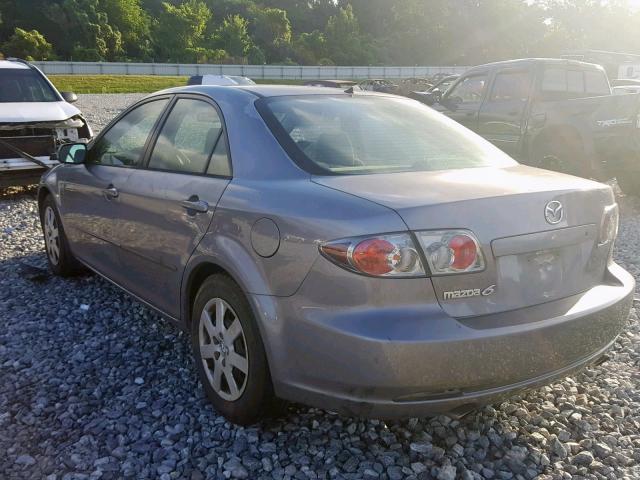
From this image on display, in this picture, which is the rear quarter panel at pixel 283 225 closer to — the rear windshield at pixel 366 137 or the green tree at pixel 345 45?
the rear windshield at pixel 366 137

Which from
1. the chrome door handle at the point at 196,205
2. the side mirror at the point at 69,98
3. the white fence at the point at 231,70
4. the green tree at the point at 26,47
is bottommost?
the white fence at the point at 231,70

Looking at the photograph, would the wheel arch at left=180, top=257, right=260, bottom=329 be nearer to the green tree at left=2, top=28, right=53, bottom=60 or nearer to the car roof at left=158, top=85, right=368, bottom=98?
the car roof at left=158, top=85, right=368, bottom=98

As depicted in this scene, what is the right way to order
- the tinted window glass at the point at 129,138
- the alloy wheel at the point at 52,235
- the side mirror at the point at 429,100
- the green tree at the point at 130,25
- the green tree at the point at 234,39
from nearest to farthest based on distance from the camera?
the tinted window glass at the point at 129,138, the alloy wheel at the point at 52,235, the side mirror at the point at 429,100, the green tree at the point at 234,39, the green tree at the point at 130,25

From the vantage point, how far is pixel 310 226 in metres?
2.55

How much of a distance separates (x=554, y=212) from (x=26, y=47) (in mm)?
62549

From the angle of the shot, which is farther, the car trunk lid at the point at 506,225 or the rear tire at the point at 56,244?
the rear tire at the point at 56,244

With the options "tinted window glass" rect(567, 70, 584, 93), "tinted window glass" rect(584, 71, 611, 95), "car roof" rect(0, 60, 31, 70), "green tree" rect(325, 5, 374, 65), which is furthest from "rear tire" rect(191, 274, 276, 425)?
"green tree" rect(325, 5, 374, 65)

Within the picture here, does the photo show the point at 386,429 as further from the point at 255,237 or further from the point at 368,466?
the point at 255,237

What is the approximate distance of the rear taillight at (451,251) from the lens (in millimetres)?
2400

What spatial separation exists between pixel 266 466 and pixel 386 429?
2.07 feet

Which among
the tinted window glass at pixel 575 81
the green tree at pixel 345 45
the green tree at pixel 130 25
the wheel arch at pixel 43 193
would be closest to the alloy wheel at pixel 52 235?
the wheel arch at pixel 43 193

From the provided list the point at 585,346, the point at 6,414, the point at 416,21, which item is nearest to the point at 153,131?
the point at 6,414

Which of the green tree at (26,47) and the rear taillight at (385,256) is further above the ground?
the rear taillight at (385,256)

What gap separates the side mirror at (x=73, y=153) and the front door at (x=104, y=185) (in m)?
0.05
